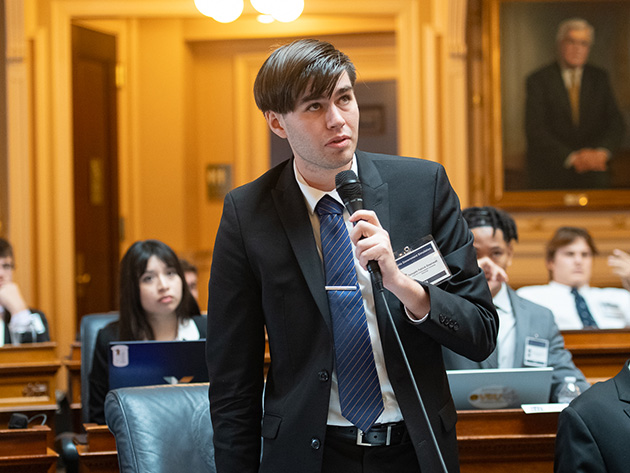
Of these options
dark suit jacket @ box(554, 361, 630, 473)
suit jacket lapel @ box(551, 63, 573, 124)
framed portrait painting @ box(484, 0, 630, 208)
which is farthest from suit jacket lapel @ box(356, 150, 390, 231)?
suit jacket lapel @ box(551, 63, 573, 124)

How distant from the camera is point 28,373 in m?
3.76

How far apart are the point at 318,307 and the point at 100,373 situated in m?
2.35

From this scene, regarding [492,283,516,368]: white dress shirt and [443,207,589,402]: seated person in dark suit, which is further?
[492,283,516,368]: white dress shirt

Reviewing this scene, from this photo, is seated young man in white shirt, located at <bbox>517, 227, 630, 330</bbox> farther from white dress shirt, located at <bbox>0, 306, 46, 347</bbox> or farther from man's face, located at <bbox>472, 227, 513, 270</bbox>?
white dress shirt, located at <bbox>0, 306, 46, 347</bbox>

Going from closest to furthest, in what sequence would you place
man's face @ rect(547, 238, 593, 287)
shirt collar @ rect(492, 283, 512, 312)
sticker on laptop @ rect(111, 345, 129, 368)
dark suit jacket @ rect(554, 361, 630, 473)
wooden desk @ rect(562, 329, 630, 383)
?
dark suit jacket @ rect(554, 361, 630, 473) < sticker on laptop @ rect(111, 345, 129, 368) < shirt collar @ rect(492, 283, 512, 312) < wooden desk @ rect(562, 329, 630, 383) < man's face @ rect(547, 238, 593, 287)

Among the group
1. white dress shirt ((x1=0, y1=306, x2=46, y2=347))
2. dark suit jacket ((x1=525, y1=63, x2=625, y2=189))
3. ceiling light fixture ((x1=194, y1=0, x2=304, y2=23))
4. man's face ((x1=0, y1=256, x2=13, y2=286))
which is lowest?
white dress shirt ((x1=0, y1=306, x2=46, y2=347))

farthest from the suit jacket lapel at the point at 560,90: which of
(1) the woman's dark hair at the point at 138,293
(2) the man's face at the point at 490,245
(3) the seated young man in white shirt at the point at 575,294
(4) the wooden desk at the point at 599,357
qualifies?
(1) the woman's dark hair at the point at 138,293

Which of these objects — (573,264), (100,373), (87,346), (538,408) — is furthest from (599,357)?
(87,346)

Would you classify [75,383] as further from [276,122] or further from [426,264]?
[426,264]

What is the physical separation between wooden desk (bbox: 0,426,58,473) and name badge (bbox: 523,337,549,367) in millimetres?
1752

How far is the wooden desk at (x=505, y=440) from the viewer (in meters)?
2.61

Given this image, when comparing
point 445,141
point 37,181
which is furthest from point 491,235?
point 37,181

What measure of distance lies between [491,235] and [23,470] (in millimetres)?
2079

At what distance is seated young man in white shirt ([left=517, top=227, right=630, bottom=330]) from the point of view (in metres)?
5.38
